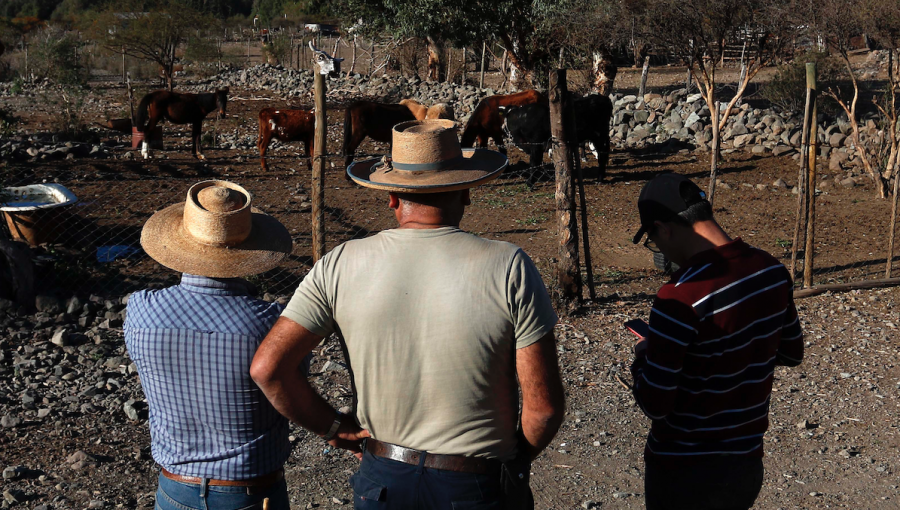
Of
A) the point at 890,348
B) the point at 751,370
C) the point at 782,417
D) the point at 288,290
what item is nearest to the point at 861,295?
the point at 890,348

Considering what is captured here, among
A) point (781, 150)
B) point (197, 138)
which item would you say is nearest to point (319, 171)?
point (197, 138)

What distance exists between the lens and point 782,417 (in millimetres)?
5008

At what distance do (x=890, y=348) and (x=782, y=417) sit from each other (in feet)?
5.45

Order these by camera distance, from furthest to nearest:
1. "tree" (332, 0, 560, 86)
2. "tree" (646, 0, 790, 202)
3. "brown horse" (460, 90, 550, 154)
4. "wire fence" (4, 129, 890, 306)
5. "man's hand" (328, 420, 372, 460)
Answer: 1. "tree" (332, 0, 560, 86)
2. "brown horse" (460, 90, 550, 154)
3. "tree" (646, 0, 790, 202)
4. "wire fence" (4, 129, 890, 306)
5. "man's hand" (328, 420, 372, 460)

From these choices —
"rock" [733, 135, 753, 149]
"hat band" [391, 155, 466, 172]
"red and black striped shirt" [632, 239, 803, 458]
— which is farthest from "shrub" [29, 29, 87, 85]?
"red and black striped shirt" [632, 239, 803, 458]

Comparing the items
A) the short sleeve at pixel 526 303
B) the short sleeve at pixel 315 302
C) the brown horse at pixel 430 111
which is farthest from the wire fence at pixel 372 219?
the short sleeve at pixel 526 303

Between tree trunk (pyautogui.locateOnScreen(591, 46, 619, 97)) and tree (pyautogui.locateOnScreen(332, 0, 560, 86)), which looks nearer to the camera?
tree (pyautogui.locateOnScreen(332, 0, 560, 86))

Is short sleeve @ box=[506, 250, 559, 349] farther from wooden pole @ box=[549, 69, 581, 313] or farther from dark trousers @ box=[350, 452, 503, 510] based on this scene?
wooden pole @ box=[549, 69, 581, 313]

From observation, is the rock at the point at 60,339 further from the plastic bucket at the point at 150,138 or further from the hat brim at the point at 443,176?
the plastic bucket at the point at 150,138

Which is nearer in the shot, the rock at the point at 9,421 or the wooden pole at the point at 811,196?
the rock at the point at 9,421

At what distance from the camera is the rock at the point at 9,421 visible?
15.8 feet

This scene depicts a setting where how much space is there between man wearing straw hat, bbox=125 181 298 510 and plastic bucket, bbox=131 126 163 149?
1283cm

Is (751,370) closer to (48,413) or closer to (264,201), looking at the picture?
(48,413)

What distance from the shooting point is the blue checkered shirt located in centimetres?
238
